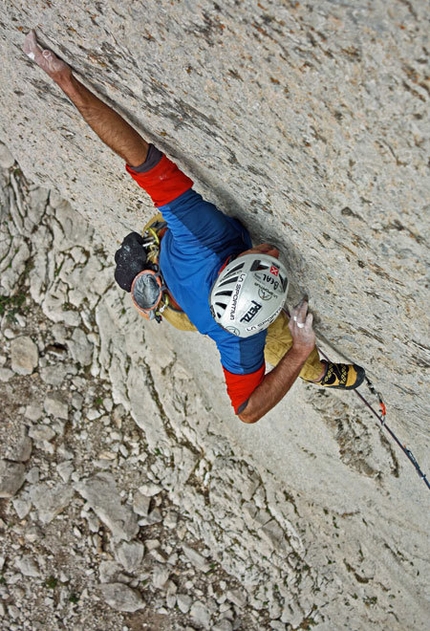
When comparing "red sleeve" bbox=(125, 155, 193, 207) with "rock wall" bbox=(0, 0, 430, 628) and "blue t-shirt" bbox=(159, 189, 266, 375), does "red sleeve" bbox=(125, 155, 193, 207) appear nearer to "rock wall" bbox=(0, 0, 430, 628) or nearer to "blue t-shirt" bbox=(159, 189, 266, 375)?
"blue t-shirt" bbox=(159, 189, 266, 375)

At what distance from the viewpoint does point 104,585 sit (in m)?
7.00

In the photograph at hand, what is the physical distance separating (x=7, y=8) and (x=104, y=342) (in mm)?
4096

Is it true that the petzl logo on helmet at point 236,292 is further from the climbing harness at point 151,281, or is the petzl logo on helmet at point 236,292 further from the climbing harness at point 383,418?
the climbing harness at point 383,418

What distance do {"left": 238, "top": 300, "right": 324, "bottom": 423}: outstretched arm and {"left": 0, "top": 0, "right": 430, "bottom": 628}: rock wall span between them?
0.35 meters

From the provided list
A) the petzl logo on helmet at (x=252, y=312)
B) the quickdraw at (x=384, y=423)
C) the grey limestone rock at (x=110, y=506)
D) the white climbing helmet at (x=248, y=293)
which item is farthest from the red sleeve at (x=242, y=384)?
the grey limestone rock at (x=110, y=506)

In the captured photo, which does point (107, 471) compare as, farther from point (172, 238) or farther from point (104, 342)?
point (172, 238)

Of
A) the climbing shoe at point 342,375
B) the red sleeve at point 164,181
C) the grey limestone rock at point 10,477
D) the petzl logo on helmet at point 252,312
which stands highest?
the red sleeve at point 164,181

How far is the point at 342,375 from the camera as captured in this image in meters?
5.51

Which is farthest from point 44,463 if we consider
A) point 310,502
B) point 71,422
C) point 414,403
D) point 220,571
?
point 414,403

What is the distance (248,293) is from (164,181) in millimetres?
1120

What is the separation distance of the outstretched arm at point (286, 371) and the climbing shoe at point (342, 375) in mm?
722

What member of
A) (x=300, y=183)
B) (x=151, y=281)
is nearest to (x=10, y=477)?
(x=151, y=281)

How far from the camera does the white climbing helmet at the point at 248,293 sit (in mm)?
4320

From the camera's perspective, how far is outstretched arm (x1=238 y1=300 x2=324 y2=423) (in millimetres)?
4770
